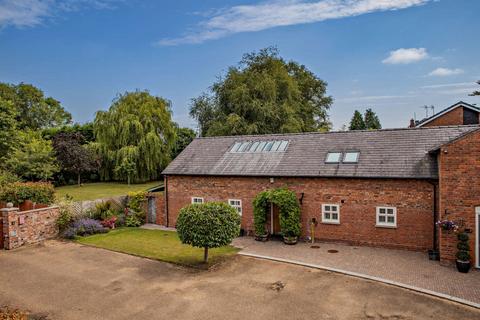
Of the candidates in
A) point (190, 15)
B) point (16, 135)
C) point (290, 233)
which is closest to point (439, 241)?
point (290, 233)

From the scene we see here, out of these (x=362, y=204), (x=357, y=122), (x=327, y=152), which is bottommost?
(x=362, y=204)

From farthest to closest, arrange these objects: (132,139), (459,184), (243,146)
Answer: (132,139), (243,146), (459,184)

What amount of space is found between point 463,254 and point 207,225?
8988mm

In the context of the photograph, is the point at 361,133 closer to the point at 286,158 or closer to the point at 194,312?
the point at 286,158

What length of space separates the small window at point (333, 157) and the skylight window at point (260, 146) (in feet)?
9.05

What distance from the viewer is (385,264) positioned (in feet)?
41.4

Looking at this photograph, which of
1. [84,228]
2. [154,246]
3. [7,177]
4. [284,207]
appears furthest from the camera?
[7,177]

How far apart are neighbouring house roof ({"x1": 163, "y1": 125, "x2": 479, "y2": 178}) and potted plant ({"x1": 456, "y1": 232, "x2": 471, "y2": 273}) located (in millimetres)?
2821

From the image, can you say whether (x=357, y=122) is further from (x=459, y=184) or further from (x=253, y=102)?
(x=459, y=184)

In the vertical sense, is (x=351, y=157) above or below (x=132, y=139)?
below

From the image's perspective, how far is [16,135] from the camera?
21.1 metres

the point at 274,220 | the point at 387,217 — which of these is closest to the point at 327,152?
the point at 387,217

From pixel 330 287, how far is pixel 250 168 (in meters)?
8.51

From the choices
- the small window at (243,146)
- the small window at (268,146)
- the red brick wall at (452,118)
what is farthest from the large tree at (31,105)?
the red brick wall at (452,118)
